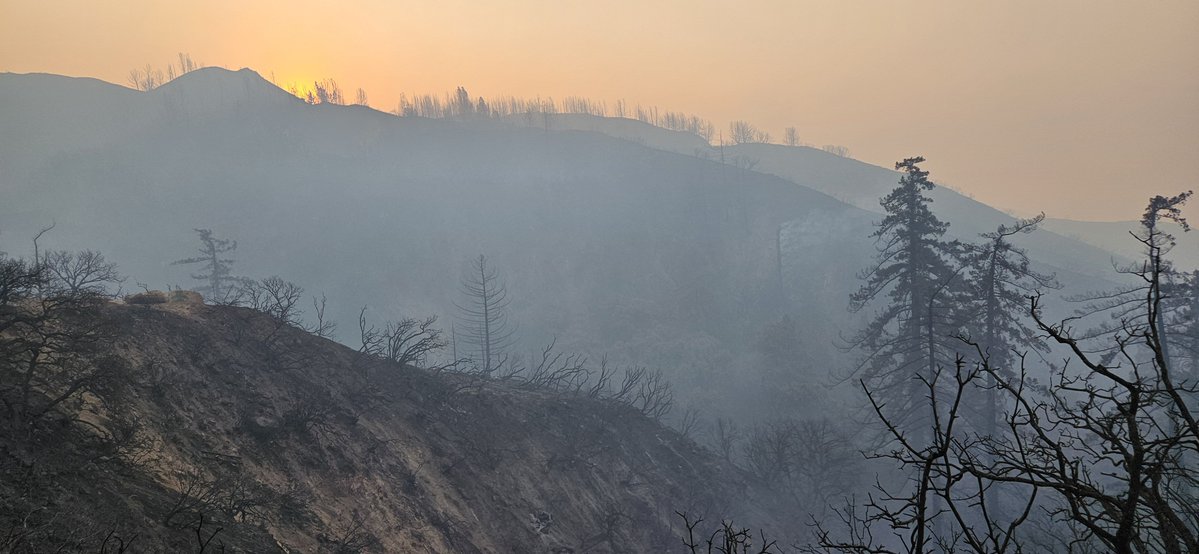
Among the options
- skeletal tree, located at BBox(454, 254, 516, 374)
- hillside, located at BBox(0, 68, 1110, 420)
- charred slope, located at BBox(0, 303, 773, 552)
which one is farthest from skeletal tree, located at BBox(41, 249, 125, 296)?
skeletal tree, located at BBox(454, 254, 516, 374)

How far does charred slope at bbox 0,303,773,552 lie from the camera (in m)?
9.02

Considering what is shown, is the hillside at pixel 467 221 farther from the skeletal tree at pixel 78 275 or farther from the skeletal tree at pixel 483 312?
the skeletal tree at pixel 78 275

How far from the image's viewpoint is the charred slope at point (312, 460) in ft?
29.6

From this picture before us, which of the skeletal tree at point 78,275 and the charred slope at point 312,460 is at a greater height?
the skeletal tree at point 78,275

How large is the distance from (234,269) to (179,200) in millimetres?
24428

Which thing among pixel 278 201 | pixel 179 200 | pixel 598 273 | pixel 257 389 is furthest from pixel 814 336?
pixel 179 200

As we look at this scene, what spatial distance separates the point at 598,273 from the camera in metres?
81.8

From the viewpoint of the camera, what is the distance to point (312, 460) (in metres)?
14.0

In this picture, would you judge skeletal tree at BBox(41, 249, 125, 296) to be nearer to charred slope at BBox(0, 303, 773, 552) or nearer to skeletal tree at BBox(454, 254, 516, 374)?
charred slope at BBox(0, 303, 773, 552)

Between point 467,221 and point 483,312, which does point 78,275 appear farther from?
point 467,221

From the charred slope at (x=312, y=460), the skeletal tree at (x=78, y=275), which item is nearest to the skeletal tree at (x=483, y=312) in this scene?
the skeletal tree at (x=78, y=275)

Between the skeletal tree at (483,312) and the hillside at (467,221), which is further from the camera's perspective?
the hillside at (467,221)

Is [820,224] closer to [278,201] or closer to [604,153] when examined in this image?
[604,153]

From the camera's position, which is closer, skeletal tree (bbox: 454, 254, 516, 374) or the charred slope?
the charred slope
